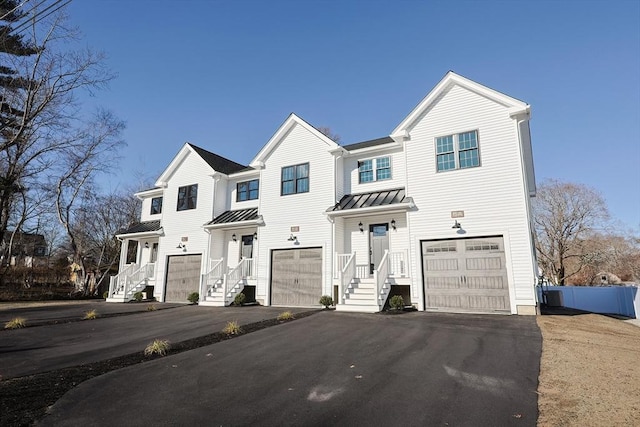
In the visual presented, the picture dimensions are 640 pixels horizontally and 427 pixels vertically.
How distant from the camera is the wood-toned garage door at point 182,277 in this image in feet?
62.7

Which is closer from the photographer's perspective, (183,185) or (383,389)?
(383,389)

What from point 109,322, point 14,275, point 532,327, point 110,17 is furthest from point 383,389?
point 14,275

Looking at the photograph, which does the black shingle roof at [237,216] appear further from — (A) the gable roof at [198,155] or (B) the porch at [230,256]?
(A) the gable roof at [198,155]

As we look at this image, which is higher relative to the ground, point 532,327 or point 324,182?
point 324,182

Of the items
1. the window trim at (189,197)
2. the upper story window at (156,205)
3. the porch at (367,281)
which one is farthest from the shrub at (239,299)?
the upper story window at (156,205)

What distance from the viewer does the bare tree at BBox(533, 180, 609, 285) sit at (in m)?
32.9

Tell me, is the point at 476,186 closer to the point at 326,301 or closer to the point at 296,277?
the point at 326,301

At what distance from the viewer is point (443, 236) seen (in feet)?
41.5

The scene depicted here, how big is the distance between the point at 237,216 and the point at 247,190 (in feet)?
6.53

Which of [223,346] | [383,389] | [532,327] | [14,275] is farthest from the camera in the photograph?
[14,275]

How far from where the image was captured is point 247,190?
1969 centimetres

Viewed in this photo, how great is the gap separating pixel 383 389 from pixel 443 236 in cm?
858

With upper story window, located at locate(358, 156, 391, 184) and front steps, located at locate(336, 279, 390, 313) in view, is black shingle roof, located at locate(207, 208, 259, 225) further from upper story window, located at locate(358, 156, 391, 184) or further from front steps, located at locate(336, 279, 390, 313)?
front steps, located at locate(336, 279, 390, 313)

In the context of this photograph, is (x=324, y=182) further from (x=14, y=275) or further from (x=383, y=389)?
(x=14, y=275)
